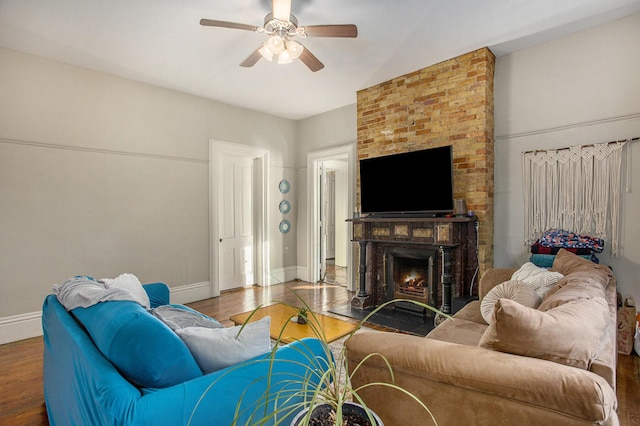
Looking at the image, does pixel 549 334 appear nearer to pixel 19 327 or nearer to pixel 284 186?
pixel 19 327

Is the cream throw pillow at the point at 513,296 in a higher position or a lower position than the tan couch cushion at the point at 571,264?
lower

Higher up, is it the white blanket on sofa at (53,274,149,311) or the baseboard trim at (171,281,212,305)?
the white blanket on sofa at (53,274,149,311)

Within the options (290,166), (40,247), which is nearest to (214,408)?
(40,247)

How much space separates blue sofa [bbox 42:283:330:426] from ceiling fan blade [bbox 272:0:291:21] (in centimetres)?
221

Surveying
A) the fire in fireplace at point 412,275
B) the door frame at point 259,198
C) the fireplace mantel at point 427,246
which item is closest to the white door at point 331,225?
the door frame at point 259,198

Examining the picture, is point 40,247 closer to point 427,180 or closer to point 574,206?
point 427,180

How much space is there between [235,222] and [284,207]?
910 millimetres

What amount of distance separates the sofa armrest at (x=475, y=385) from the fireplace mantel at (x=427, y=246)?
7.56 ft

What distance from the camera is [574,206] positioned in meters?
3.09

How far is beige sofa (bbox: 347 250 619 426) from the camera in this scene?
36.9 inches

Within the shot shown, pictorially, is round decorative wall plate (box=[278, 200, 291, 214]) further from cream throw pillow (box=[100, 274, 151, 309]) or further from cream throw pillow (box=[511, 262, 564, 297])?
cream throw pillow (box=[511, 262, 564, 297])

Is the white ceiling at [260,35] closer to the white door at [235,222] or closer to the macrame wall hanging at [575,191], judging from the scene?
the macrame wall hanging at [575,191]

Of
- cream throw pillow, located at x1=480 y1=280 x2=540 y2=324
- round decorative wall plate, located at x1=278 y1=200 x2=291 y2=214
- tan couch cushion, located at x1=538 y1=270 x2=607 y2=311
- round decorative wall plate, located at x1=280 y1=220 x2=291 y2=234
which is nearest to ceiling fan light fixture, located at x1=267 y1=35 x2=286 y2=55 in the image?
cream throw pillow, located at x1=480 y1=280 x2=540 y2=324

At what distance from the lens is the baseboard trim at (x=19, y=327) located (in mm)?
3184
